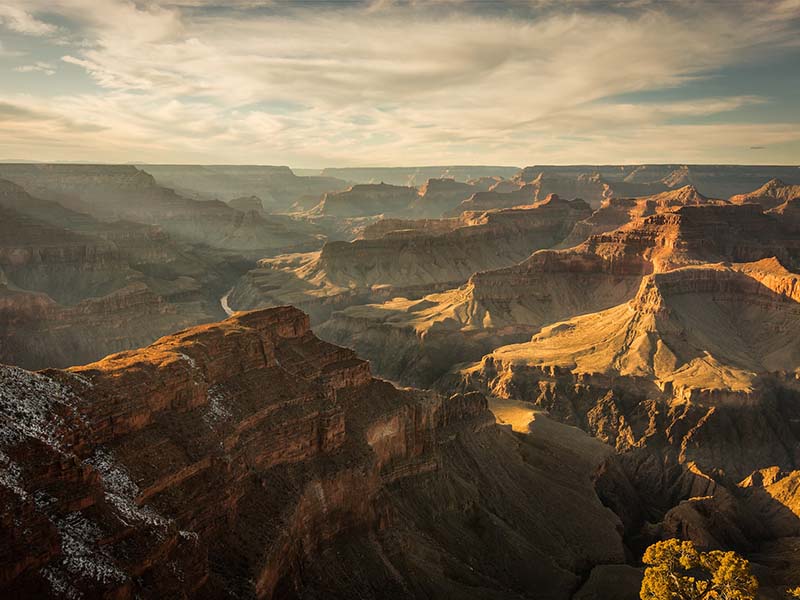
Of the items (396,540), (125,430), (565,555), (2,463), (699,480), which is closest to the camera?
(2,463)

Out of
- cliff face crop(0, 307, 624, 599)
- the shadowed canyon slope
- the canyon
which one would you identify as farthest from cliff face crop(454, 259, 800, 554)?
cliff face crop(0, 307, 624, 599)

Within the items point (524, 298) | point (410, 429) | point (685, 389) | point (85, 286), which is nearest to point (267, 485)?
point (410, 429)

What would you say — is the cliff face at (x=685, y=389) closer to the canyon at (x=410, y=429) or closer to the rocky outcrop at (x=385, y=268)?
the canyon at (x=410, y=429)

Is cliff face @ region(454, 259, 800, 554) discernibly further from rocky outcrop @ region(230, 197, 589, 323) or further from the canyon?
rocky outcrop @ region(230, 197, 589, 323)

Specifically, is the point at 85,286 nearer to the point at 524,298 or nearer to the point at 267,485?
the point at 524,298

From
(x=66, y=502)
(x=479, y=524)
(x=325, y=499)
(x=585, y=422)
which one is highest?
(x=66, y=502)

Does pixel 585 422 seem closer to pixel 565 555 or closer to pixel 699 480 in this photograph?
pixel 699 480

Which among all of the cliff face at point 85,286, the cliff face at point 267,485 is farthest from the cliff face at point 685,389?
the cliff face at point 85,286

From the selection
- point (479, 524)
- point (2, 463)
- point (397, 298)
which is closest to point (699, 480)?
point (479, 524)
